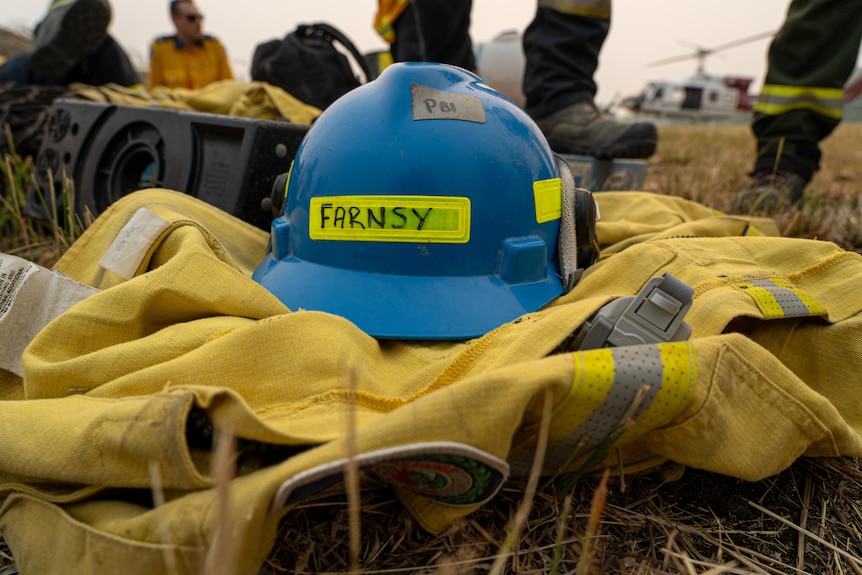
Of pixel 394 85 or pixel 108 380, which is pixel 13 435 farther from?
pixel 394 85

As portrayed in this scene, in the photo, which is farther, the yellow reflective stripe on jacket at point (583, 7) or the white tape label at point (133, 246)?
the yellow reflective stripe on jacket at point (583, 7)

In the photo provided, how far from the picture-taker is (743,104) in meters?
38.4

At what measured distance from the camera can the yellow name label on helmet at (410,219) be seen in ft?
4.13

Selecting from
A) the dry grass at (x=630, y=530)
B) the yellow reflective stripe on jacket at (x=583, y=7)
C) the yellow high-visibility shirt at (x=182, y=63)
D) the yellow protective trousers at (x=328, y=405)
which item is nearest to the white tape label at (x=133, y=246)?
the yellow protective trousers at (x=328, y=405)

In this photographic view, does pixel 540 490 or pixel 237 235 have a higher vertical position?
pixel 237 235

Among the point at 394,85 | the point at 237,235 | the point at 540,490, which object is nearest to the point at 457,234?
the point at 394,85

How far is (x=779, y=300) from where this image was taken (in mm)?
1113

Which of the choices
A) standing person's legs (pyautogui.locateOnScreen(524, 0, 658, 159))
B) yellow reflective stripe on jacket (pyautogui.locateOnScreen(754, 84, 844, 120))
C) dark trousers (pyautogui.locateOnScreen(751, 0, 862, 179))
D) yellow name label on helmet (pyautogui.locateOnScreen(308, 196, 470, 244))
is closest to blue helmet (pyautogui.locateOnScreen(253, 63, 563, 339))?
yellow name label on helmet (pyautogui.locateOnScreen(308, 196, 470, 244))

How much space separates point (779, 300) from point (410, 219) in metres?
0.69

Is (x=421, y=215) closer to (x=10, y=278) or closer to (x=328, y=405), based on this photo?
A: (x=328, y=405)

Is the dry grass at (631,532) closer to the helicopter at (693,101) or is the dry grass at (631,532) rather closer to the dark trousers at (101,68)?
the dark trousers at (101,68)

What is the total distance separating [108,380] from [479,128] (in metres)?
0.83

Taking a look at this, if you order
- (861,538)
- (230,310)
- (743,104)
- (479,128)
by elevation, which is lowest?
(743,104)

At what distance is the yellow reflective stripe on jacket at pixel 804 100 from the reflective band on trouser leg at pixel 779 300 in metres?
1.87
